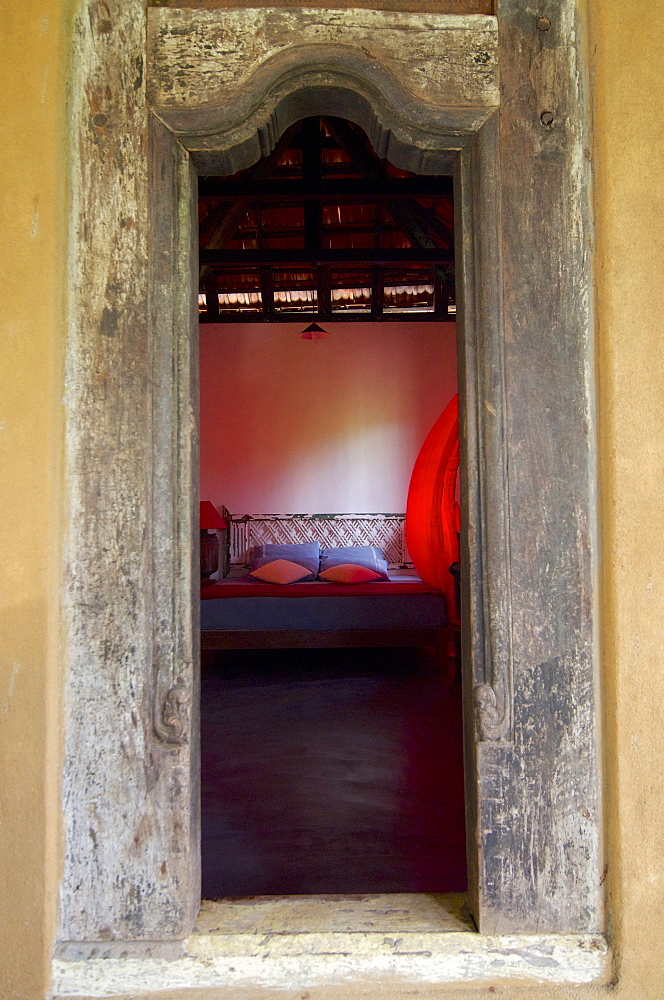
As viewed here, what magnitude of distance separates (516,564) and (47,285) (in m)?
1.44

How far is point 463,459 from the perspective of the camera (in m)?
1.80

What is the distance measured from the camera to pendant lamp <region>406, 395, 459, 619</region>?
211 inches

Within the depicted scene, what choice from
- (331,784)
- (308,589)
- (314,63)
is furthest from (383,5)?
(308,589)

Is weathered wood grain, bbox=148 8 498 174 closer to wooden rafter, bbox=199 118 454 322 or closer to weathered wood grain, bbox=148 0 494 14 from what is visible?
weathered wood grain, bbox=148 0 494 14

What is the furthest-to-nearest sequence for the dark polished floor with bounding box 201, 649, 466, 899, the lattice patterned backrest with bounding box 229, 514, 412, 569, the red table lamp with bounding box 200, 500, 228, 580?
the lattice patterned backrest with bounding box 229, 514, 412, 569, the red table lamp with bounding box 200, 500, 228, 580, the dark polished floor with bounding box 201, 649, 466, 899

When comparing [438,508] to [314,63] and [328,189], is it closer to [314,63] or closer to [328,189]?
[328,189]

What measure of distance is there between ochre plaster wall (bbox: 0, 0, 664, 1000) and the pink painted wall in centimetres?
637

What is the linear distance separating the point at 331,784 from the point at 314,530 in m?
4.93

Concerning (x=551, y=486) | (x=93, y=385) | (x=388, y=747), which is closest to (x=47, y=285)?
(x=93, y=385)

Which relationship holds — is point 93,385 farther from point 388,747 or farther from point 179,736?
point 388,747

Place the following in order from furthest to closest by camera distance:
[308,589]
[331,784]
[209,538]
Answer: [209,538] → [308,589] → [331,784]

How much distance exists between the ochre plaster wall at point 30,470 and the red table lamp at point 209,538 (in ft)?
17.6

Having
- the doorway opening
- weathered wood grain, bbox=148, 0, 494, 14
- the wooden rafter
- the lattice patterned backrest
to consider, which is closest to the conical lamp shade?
the doorway opening

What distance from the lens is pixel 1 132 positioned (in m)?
1.64
